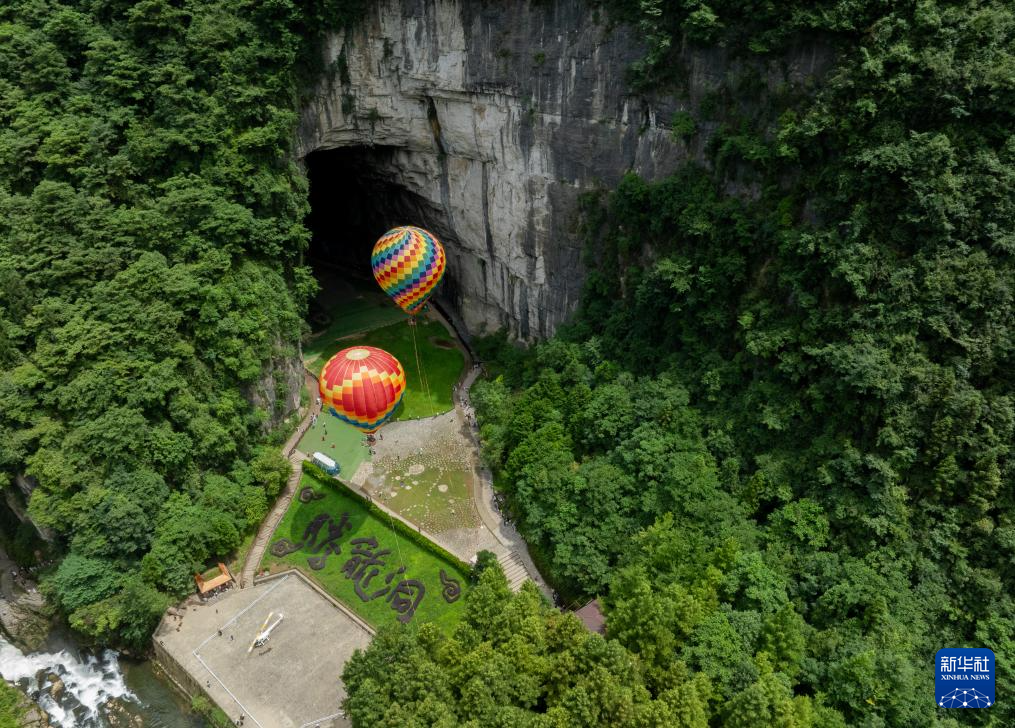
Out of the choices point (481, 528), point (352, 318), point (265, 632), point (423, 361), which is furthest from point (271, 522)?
point (352, 318)

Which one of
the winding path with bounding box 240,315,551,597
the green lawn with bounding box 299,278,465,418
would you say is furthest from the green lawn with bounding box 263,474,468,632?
the green lawn with bounding box 299,278,465,418

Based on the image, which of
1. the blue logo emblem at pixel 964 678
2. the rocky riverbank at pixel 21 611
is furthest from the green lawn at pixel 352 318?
the blue logo emblem at pixel 964 678

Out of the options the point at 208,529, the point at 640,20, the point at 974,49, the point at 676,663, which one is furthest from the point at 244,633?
the point at 974,49

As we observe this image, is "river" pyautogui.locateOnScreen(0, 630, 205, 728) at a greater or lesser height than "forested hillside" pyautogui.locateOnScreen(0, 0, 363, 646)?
lesser

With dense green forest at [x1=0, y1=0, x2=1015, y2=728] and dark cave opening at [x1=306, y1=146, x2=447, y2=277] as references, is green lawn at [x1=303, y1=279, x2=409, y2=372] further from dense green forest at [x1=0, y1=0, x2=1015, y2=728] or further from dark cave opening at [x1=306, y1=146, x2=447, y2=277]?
dense green forest at [x1=0, y1=0, x2=1015, y2=728]

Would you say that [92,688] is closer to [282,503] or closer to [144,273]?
[282,503]

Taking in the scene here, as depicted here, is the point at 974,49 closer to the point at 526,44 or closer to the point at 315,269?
the point at 526,44
